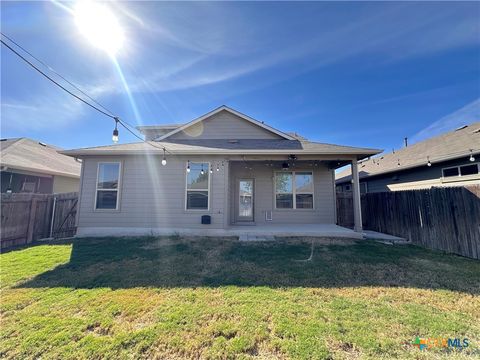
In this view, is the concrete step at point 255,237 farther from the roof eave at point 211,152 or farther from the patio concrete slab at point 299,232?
the roof eave at point 211,152

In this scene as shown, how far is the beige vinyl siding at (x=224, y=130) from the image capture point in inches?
382

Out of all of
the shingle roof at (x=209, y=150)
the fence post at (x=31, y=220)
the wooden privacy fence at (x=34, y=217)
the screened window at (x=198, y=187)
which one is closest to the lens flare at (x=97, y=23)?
the shingle roof at (x=209, y=150)

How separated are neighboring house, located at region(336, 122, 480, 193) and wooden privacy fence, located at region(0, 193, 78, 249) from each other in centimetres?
1499

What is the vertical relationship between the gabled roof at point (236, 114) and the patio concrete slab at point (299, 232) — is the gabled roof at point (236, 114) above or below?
above

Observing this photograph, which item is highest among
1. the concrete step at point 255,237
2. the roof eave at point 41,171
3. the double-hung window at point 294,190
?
the roof eave at point 41,171

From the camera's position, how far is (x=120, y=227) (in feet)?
24.1

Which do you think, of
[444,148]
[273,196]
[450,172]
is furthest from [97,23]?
[444,148]

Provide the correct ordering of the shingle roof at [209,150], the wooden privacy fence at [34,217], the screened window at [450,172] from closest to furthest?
the wooden privacy fence at [34,217], the shingle roof at [209,150], the screened window at [450,172]

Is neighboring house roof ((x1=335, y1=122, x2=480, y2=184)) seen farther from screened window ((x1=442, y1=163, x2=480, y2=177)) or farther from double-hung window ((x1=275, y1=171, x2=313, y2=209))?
double-hung window ((x1=275, y1=171, x2=313, y2=209))

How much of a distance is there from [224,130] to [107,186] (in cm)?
542

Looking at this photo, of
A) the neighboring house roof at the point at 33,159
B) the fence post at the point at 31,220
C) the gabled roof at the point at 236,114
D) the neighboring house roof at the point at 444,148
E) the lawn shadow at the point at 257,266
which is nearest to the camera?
the lawn shadow at the point at 257,266

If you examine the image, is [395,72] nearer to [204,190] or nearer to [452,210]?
[452,210]

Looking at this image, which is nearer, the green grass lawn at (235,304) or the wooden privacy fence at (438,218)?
the green grass lawn at (235,304)

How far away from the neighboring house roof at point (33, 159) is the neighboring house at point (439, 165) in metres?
17.2
